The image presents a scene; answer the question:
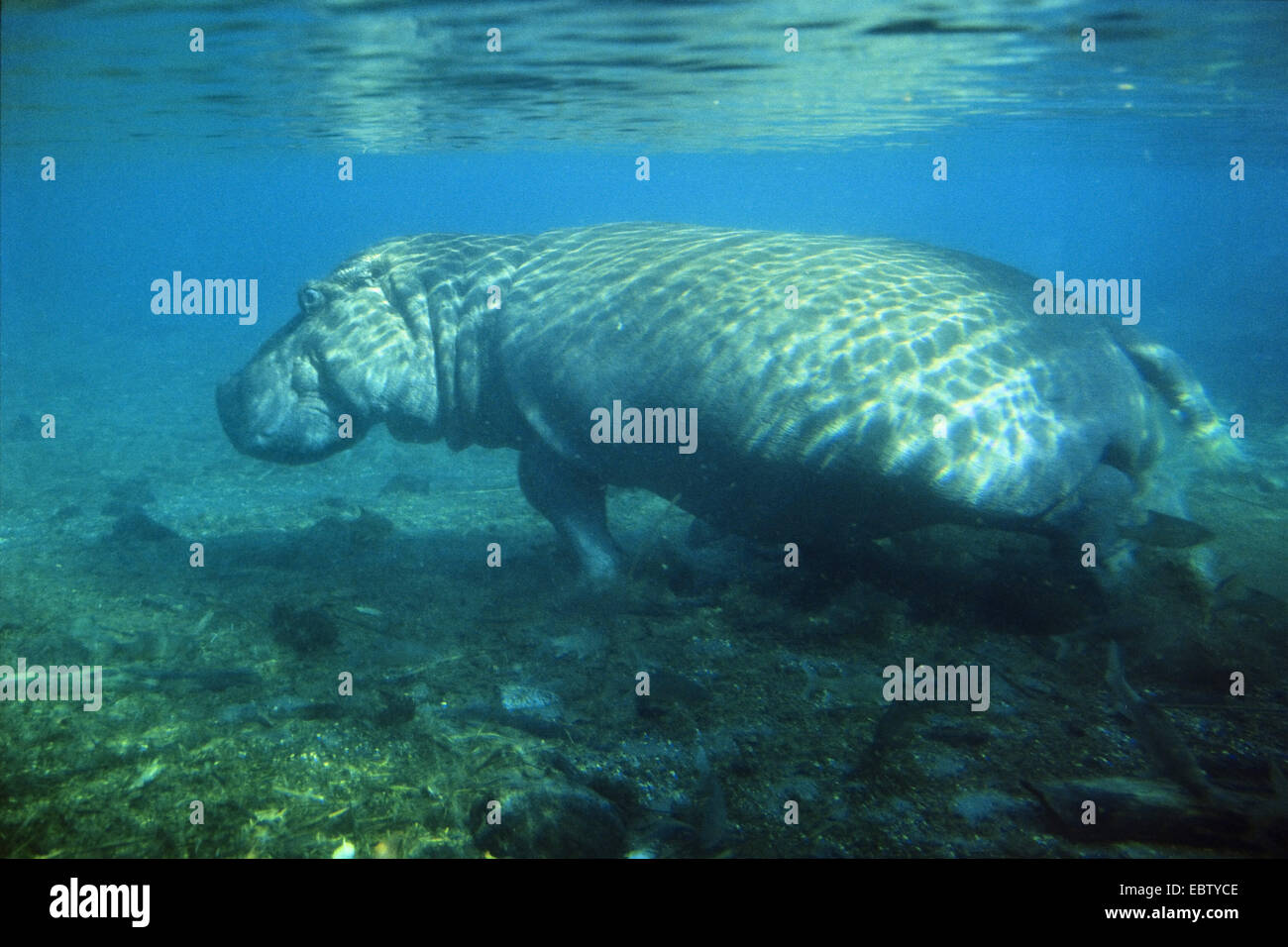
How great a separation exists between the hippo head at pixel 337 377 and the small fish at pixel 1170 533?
5584 millimetres

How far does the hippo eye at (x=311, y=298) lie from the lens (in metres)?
6.64

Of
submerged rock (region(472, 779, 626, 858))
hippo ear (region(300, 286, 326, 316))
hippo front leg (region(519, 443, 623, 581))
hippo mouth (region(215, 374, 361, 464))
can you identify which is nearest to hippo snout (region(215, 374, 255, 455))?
hippo mouth (region(215, 374, 361, 464))

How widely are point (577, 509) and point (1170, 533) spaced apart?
4343 millimetres

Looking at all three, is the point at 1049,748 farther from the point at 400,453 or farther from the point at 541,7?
the point at 400,453

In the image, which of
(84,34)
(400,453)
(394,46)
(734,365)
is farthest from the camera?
(400,453)

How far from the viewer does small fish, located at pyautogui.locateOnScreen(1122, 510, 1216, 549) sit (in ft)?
Answer: 16.7

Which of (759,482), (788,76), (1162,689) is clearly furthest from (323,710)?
(788,76)

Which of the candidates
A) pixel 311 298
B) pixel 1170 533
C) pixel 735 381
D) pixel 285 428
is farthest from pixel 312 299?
pixel 1170 533

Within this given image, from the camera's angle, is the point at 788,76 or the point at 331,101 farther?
the point at 331,101

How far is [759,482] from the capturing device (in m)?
5.04

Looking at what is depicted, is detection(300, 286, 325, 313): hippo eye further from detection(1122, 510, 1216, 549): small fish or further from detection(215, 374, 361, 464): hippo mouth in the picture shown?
detection(1122, 510, 1216, 549): small fish

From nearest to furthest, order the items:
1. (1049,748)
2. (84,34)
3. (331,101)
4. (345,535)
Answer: (1049,748) → (345,535) → (84,34) → (331,101)

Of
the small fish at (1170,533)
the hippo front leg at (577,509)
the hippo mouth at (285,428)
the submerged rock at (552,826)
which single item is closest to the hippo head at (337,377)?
the hippo mouth at (285,428)

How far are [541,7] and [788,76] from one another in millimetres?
8049
